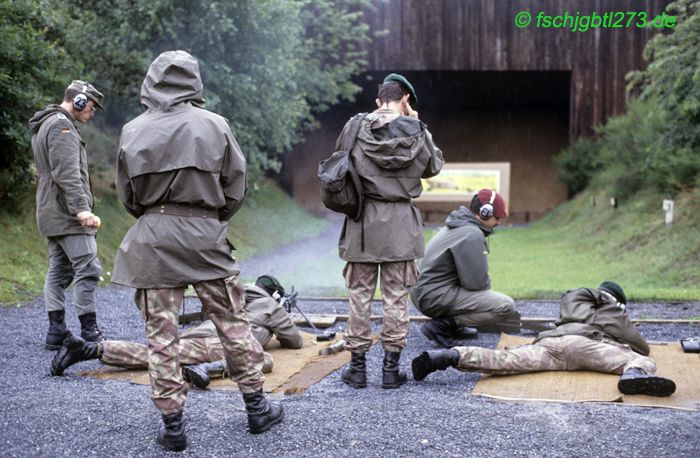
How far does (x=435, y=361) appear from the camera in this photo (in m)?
4.65

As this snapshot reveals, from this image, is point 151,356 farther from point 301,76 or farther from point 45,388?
point 301,76

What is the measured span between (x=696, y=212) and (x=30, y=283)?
9505 mm

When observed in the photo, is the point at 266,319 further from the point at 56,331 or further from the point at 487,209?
the point at 487,209

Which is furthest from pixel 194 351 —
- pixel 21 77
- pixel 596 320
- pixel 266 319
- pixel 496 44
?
pixel 496 44

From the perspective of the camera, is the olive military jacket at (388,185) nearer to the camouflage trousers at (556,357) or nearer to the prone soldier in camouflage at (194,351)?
the camouflage trousers at (556,357)

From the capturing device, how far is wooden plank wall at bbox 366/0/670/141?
63.8 feet

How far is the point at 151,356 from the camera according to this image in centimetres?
354

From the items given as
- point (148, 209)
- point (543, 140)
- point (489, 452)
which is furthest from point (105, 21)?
point (543, 140)

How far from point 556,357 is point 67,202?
10.7ft

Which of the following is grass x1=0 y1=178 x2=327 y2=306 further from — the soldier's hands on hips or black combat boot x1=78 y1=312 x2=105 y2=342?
the soldier's hands on hips

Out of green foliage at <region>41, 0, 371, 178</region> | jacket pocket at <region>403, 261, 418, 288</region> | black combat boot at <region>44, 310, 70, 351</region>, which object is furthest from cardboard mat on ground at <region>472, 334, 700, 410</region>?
green foliage at <region>41, 0, 371, 178</region>

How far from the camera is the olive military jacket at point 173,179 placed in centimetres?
350

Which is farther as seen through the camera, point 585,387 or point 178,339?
point 585,387

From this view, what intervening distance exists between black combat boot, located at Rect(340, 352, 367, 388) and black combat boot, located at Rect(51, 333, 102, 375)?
4.86 feet
